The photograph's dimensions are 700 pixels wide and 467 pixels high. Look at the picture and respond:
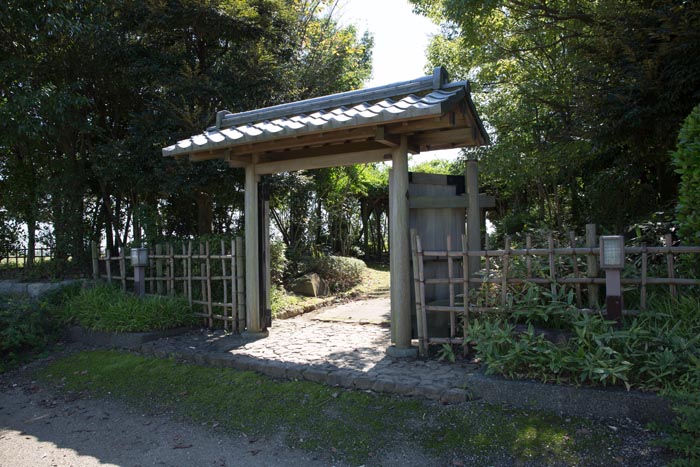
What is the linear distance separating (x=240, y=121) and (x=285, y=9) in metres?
3.78

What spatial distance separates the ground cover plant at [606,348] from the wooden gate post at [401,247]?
36.0 inches

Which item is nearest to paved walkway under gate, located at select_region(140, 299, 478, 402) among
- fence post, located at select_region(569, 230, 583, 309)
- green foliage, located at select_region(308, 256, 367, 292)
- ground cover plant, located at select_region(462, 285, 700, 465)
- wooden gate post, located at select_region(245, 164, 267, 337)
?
wooden gate post, located at select_region(245, 164, 267, 337)

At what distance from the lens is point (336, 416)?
4.18m

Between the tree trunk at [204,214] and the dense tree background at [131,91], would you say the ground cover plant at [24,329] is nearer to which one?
the dense tree background at [131,91]

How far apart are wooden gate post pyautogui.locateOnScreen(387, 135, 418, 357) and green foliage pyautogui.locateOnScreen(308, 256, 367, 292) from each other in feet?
19.2

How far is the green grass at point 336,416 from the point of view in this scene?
11.5 ft

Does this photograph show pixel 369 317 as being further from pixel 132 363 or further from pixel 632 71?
pixel 632 71

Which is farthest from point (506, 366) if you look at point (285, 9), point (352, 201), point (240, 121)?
point (352, 201)

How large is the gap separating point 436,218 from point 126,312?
4711mm

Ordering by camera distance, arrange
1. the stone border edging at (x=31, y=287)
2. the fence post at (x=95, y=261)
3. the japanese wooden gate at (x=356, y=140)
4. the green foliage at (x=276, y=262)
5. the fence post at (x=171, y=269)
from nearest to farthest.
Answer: the japanese wooden gate at (x=356, y=140) → the fence post at (x=171, y=269) → the stone border edging at (x=31, y=287) → the fence post at (x=95, y=261) → the green foliage at (x=276, y=262)

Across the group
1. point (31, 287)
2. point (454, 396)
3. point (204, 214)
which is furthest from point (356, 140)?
point (31, 287)

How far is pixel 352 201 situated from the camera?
14.9m

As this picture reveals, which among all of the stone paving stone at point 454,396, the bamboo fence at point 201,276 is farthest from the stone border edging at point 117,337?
the stone paving stone at point 454,396

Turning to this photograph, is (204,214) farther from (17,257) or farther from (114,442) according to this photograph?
(114,442)
